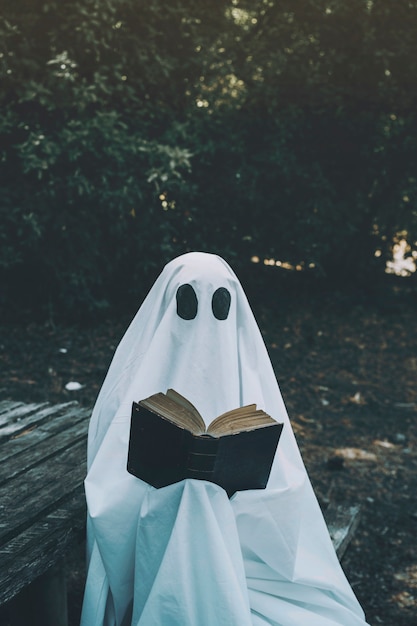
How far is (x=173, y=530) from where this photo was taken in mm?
2102

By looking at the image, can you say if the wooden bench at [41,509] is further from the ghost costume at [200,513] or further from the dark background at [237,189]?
the dark background at [237,189]

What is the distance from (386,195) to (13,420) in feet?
22.0

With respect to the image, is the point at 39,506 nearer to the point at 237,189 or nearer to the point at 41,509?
the point at 41,509

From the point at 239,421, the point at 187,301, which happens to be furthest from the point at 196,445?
the point at 187,301

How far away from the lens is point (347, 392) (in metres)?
6.88

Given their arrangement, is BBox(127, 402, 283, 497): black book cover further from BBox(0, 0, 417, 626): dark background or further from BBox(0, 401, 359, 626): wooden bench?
BBox(0, 0, 417, 626): dark background

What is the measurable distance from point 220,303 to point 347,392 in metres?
4.67

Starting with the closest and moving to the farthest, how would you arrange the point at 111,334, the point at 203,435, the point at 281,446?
the point at 203,435 < the point at 281,446 < the point at 111,334

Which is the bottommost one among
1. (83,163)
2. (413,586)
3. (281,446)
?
(413,586)

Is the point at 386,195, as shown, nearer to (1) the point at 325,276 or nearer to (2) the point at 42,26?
(1) the point at 325,276

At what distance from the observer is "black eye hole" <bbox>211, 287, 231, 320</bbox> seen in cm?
245

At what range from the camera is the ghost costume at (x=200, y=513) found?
2092 millimetres

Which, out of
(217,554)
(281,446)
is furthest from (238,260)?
(217,554)

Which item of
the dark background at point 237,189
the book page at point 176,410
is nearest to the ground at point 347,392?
the dark background at point 237,189
